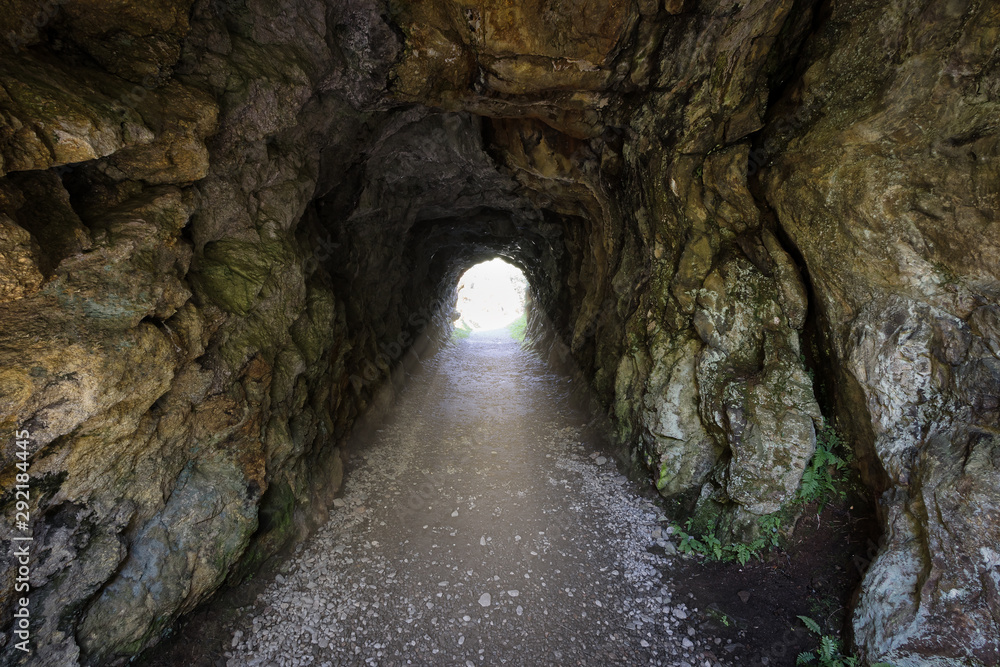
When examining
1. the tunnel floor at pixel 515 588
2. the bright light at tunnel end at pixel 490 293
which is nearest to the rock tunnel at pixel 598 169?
the tunnel floor at pixel 515 588

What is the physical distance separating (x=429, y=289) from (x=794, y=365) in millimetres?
15750

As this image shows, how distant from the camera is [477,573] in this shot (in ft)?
20.1

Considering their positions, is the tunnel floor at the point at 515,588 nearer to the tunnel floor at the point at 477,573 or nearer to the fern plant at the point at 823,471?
the tunnel floor at the point at 477,573

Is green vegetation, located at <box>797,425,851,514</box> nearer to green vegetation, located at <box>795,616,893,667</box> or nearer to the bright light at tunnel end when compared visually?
green vegetation, located at <box>795,616,893,667</box>

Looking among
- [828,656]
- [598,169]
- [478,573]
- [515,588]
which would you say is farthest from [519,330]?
[828,656]

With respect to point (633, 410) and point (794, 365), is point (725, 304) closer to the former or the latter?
point (794, 365)

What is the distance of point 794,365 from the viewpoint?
6.05 meters

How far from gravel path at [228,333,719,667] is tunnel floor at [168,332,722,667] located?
2 cm

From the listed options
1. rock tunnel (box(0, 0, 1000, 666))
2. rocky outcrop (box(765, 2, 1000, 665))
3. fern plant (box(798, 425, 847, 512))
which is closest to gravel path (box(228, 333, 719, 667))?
rock tunnel (box(0, 0, 1000, 666))

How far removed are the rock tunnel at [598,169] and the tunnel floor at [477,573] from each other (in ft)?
2.38

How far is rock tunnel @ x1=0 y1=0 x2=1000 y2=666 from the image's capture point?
386cm

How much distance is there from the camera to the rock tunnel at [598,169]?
3.86 m

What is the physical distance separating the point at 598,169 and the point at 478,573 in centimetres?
824

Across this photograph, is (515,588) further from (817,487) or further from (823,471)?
(823,471)
